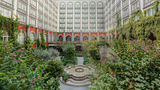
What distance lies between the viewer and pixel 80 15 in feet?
133

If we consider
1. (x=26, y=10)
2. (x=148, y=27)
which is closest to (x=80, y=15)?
(x=26, y=10)

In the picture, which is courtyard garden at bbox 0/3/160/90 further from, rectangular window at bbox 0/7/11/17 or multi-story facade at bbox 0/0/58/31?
multi-story facade at bbox 0/0/58/31

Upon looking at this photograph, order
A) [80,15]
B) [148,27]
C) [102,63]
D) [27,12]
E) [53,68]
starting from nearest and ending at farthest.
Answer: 1. [53,68]
2. [102,63]
3. [148,27]
4. [27,12]
5. [80,15]

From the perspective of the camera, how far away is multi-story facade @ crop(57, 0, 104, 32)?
131 feet

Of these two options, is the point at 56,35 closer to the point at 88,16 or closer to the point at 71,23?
the point at 71,23

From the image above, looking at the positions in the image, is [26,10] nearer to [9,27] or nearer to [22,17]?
[22,17]

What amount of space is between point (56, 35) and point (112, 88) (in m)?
35.9

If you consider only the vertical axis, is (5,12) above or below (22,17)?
below

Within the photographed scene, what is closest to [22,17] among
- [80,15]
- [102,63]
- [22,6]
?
[22,6]

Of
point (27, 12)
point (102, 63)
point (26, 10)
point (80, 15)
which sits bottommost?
point (102, 63)

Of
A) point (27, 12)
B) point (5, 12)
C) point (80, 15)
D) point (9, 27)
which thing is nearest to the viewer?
point (9, 27)

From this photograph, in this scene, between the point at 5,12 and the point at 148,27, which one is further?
the point at 5,12

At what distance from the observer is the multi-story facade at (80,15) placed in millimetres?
40031

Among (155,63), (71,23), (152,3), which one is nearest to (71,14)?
(71,23)
